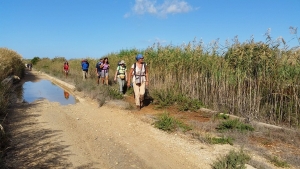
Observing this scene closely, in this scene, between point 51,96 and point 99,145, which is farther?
point 51,96

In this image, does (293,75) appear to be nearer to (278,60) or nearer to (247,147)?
(278,60)

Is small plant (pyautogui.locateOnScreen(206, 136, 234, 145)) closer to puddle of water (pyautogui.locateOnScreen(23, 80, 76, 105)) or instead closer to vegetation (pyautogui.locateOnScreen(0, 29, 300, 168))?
vegetation (pyautogui.locateOnScreen(0, 29, 300, 168))

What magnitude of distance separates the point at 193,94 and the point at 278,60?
368 centimetres

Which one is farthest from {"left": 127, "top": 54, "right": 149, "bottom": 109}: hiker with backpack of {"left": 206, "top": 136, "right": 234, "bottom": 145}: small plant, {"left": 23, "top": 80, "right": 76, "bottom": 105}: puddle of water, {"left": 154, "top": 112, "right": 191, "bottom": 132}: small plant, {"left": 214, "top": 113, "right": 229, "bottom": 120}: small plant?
{"left": 206, "top": 136, "right": 234, "bottom": 145}: small plant

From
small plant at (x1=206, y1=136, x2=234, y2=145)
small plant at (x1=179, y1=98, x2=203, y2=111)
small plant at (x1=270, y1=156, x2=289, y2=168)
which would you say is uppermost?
small plant at (x1=179, y1=98, x2=203, y2=111)

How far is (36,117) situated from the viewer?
8312 millimetres

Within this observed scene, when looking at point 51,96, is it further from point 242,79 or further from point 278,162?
point 278,162

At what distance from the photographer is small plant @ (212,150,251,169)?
14.7ft

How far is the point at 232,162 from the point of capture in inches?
179

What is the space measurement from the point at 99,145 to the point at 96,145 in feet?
0.21

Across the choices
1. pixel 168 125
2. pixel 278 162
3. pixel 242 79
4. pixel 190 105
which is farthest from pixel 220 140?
pixel 190 105

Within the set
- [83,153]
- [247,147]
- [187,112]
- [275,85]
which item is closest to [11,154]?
[83,153]

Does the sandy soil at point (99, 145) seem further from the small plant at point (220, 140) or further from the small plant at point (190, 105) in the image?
the small plant at point (190, 105)

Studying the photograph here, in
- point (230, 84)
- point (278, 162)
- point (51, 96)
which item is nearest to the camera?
point (278, 162)
